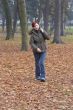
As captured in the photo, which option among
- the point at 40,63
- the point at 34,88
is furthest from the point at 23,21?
the point at 34,88

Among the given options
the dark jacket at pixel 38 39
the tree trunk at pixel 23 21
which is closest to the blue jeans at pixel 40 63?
the dark jacket at pixel 38 39

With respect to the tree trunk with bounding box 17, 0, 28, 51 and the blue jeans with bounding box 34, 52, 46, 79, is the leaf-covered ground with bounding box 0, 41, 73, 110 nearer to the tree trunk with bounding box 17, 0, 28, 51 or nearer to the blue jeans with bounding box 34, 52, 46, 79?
the blue jeans with bounding box 34, 52, 46, 79

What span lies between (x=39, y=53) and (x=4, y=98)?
9.24 ft

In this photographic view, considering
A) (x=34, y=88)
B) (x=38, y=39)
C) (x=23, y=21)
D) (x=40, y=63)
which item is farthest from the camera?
(x=23, y=21)

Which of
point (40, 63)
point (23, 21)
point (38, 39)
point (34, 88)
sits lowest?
point (23, 21)

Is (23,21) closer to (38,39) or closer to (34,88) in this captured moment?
(38,39)

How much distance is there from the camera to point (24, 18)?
2427 cm

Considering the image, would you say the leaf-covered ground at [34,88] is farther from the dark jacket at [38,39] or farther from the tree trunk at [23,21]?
the tree trunk at [23,21]

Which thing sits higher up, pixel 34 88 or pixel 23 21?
pixel 34 88

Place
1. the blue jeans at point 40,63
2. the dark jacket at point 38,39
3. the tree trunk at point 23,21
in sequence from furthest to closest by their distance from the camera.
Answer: the tree trunk at point 23,21
the blue jeans at point 40,63
the dark jacket at point 38,39

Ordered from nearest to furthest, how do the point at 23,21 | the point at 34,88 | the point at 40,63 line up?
the point at 34,88 → the point at 40,63 → the point at 23,21

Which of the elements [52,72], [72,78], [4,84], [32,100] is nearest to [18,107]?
[32,100]

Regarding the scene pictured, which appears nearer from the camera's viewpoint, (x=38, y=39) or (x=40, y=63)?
(x=38, y=39)

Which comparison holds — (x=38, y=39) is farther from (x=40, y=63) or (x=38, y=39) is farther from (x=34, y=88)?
(x=34, y=88)
